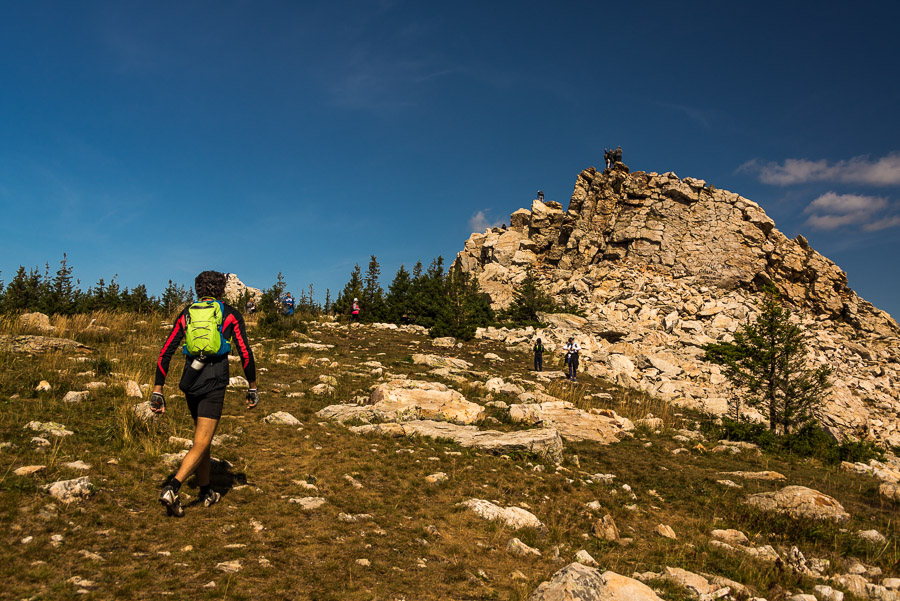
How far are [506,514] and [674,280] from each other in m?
48.4

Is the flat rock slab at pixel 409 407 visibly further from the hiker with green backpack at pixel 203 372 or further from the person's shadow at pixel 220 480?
the hiker with green backpack at pixel 203 372

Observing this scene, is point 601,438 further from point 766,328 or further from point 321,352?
point 321,352

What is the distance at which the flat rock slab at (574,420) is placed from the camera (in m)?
12.3

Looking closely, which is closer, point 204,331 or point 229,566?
point 229,566

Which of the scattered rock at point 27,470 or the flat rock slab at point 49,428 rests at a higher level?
the flat rock slab at point 49,428

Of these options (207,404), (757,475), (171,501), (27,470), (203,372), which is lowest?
(757,475)

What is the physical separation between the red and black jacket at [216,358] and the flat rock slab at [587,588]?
4016 millimetres

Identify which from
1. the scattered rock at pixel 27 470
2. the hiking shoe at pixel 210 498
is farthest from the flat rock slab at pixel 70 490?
the hiking shoe at pixel 210 498

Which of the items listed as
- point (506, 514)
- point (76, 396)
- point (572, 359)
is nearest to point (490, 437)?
point (506, 514)

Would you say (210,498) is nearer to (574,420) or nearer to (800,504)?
(800,504)

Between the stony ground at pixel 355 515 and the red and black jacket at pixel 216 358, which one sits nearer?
the stony ground at pixel 355 515

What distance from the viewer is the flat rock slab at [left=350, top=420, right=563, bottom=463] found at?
31.1ft

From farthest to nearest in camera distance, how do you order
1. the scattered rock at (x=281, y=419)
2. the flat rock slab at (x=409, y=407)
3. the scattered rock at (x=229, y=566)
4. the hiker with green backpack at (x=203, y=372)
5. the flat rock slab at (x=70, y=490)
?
the flat rock slab at (x=409, y=407) → the scattered rock at (x=281, y=419) → the hiker with green backpack at (x=203, y=372) → the flat rock slab at (x=70, y=490) → the scattered rock at (x=229, y=566)

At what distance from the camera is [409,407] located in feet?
37.3
